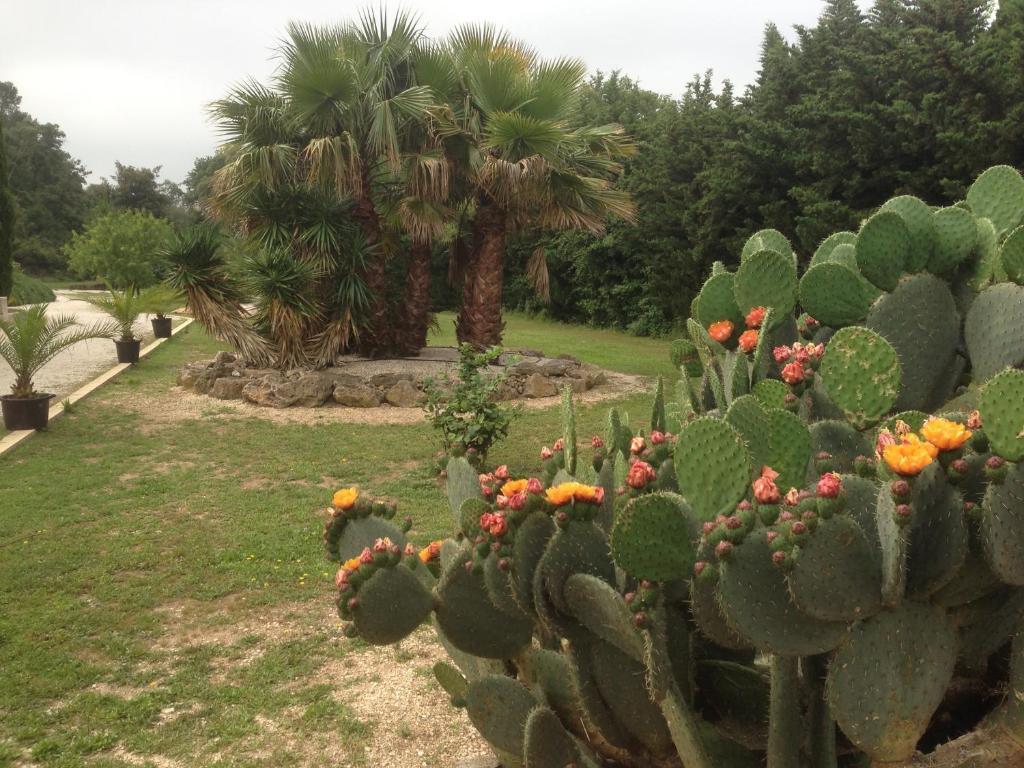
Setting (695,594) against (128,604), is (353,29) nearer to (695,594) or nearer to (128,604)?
(128,604)

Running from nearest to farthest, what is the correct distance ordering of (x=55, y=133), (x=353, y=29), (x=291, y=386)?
(x=291, y=386) → (x=353, y=29) → (x=55, y=133)

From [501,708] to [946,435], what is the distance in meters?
1.09

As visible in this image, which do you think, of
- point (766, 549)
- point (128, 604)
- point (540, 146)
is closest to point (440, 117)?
point (540, 146)

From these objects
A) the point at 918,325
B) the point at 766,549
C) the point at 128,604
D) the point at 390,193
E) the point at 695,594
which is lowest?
the point at 128,604

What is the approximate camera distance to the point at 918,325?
2.01 m

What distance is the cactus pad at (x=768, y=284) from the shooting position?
211cm

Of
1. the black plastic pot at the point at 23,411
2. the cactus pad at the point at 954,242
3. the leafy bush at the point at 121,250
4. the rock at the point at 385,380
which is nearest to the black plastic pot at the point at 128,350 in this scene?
the black plastic pot at the point at 23,411

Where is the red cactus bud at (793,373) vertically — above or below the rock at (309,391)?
above

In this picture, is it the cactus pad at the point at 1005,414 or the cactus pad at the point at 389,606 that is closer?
the cactus pad at the point at 1005,414

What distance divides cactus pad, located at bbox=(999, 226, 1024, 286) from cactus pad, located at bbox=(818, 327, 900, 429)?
486 mm

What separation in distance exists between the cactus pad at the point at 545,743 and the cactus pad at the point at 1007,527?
878mm

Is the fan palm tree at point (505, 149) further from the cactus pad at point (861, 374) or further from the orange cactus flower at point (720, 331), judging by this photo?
the cactus pad at point (861, 374)

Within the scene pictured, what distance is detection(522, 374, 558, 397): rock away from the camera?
37.3 feet

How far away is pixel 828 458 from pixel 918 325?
0.69 metres
